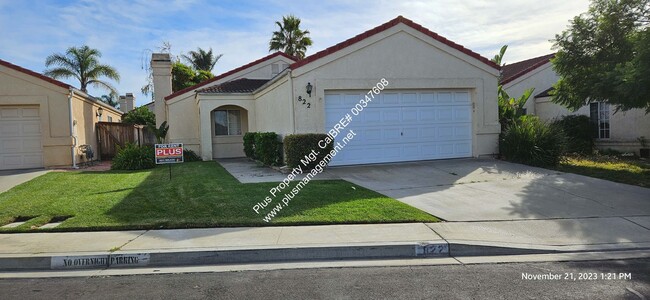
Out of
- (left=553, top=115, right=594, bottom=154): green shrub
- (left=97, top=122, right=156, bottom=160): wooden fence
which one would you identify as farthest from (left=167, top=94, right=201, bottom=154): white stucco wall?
(left=553, top=115, right=594, bottom=154): green shrub

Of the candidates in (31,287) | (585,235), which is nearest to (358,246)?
(585,235)

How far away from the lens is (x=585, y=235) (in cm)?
635

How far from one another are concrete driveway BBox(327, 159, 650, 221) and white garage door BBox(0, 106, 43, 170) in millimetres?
11186

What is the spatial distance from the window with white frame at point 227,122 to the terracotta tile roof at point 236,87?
43.2 inches

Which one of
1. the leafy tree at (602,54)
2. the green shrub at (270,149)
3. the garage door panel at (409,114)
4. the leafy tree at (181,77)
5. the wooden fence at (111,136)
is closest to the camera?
the leafy tree at (602,54)

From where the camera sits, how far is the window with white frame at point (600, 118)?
17.1 m

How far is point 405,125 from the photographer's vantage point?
13.7m

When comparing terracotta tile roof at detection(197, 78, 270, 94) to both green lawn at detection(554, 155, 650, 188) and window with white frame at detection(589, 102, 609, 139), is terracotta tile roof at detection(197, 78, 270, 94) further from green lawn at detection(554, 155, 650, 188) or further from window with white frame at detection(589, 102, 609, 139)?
window with white frame at detection(589, 102, 609, 139)

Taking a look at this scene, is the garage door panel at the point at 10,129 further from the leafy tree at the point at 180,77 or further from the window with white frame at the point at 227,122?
the leafy tree at the point at 180,77

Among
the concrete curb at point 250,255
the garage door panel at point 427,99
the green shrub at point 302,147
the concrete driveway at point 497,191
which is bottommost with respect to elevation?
the concrete curb at point 250,255

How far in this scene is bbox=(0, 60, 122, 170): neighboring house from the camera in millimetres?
15070

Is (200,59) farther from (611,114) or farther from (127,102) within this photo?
(611,114)

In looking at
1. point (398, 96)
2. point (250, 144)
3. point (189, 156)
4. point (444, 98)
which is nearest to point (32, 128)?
point (189, 156)

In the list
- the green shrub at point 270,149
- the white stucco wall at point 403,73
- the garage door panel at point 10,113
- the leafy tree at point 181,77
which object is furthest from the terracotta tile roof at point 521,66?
the leafy tree at point 181,77
